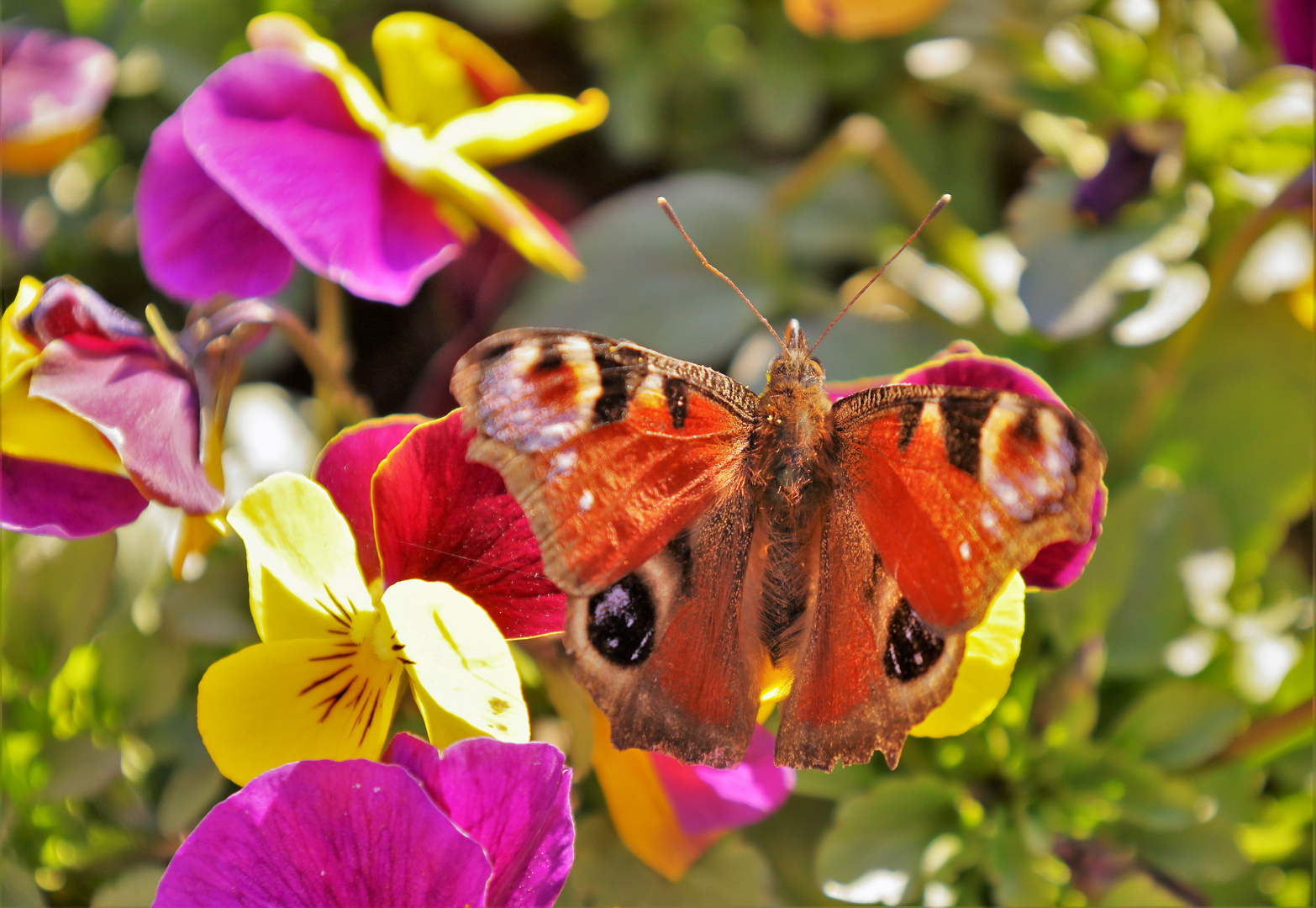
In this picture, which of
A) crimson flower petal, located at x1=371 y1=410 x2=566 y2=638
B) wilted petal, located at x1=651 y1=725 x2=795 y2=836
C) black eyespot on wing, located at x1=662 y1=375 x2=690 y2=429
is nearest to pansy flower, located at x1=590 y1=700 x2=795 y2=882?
wilted petal, located at x1=651 y1=725 x2=795 y2=836

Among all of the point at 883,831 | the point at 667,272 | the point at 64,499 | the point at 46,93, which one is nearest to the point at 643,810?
the point at 883,831

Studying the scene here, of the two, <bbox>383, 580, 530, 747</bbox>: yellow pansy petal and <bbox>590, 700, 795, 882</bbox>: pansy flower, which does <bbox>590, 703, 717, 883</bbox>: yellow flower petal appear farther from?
<bbox>383, 580, 530, 747</bbox>: yellow pansy petal

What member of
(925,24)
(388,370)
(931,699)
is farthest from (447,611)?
(925,24)

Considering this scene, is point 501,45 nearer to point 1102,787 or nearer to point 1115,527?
point 1115,527

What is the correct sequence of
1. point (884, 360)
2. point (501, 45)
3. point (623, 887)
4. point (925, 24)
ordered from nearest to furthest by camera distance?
point (623, 887), point (884, 360), point (925, 24), point (501, 45)

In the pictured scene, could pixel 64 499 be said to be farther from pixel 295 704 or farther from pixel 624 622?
pixel 624 622
